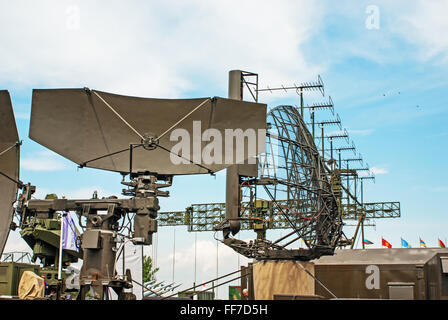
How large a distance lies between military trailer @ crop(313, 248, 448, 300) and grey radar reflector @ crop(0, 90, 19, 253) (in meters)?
16.6

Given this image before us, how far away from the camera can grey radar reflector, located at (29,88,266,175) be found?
14000mm

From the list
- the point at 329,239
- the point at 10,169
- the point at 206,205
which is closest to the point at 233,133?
the point at 10,169

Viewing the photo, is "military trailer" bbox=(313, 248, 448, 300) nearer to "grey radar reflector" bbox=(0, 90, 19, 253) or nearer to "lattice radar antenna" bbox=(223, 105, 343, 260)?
"lattice radar antenna" bbox=(223, 105, 343, 260)

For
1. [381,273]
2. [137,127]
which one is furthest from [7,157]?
[381,273]

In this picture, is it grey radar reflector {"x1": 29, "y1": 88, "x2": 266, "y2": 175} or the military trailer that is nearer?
grey radar reflector {"x1": 29, "y1": 88, "x2": 266, "y2": 175}

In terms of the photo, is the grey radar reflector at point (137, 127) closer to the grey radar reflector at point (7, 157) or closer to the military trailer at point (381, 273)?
the grey radar reflector at point (7, 157)

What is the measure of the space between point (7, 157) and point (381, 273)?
1859 cm

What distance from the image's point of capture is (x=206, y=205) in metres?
65.8

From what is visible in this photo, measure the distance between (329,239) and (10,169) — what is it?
1538 cm

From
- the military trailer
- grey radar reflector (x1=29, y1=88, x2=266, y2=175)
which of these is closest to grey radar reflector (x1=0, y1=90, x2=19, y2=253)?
grey radar reflector (x1=29, y1=88, x2=266, y2=175)

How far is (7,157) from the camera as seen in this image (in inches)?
569
